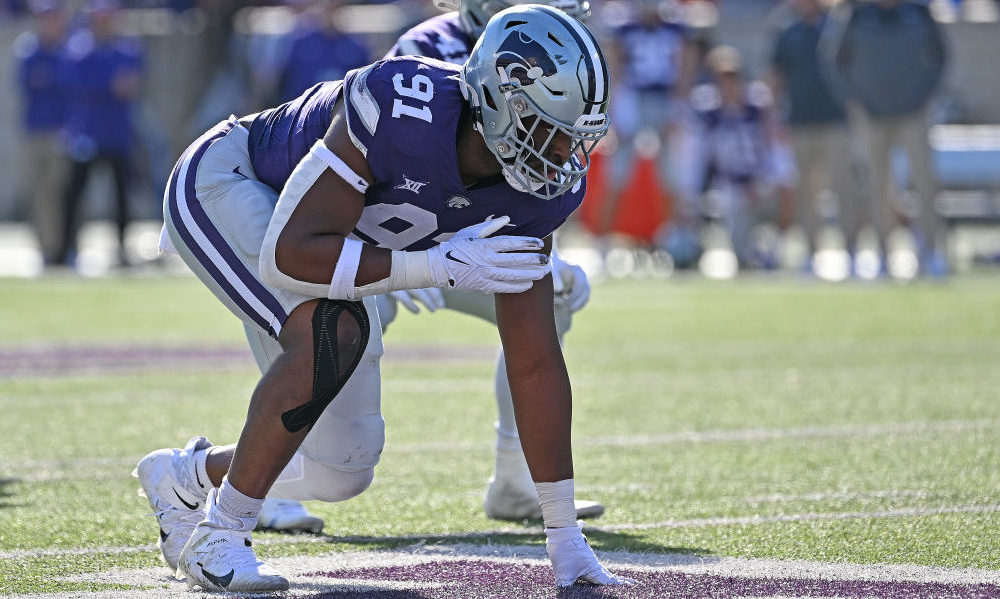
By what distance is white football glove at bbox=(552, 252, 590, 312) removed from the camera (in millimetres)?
4750

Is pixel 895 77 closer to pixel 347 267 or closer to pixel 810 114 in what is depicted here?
pixel 810 114

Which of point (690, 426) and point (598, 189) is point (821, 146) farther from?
point (690, 426)

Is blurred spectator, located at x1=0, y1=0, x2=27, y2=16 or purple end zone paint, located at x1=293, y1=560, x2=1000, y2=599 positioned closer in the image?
purple end zone paint, located at x1=293, y1=560, x2=1000, y2=599

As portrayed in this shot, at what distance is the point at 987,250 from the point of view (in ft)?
49.2

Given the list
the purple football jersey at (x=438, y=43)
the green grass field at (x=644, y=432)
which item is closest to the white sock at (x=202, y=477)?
the green grass field at (x=644, y=432)

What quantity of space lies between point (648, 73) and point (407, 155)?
10417 millimetres

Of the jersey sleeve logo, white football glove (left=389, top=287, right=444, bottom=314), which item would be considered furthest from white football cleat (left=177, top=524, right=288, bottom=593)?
white football glove (left=389, top=287, right=444, bottom=314)

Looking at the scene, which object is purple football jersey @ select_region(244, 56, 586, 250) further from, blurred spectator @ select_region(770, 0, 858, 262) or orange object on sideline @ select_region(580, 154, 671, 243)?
orange object on sideline @ select_region(580, 154, 671, 243)

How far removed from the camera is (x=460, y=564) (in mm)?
4016

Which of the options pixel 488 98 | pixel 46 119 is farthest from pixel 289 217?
pixel 46 119

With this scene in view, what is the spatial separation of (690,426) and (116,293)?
6.81m

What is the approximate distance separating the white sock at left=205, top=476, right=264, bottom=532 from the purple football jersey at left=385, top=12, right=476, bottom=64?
1586 millimetres

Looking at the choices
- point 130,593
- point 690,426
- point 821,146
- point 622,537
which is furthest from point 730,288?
point 130,593

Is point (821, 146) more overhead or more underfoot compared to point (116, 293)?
more overhead
